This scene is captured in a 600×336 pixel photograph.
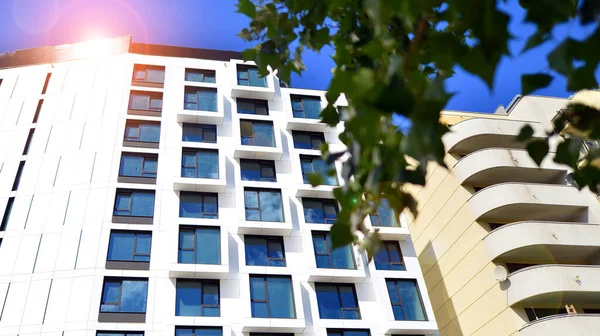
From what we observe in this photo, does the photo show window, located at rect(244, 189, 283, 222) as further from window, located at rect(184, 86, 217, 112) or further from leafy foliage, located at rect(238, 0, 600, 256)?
leafy foliage, located at rect(238, 0, 600, 256)

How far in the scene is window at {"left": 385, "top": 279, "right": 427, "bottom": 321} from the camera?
1941 cm

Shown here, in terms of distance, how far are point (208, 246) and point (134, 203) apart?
379cm

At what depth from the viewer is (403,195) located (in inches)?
103

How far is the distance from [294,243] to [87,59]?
15.7 metres

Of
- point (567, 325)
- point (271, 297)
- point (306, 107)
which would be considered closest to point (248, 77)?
point (306, 107)

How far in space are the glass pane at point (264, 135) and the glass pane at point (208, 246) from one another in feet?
17.5

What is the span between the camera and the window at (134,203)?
20.2 metres

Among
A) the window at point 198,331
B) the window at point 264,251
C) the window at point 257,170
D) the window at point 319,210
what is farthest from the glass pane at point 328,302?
the window at point 257,170

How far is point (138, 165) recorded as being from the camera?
864 inches

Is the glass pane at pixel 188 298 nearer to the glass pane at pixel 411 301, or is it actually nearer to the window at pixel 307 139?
the glass pane at pixel 411 301

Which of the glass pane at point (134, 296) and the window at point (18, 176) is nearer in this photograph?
the glass pane at point (134, 296)

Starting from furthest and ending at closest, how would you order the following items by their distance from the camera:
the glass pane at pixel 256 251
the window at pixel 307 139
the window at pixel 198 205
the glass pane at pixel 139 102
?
the window at pixel 307 139 < the glass pane at pixel 139 102 < the window at pixel 198 205 < the glass pane at pixel 256 251

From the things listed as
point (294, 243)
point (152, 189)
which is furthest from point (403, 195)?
point (152, 189)

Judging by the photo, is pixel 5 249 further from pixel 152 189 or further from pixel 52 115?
pixel 52 115
